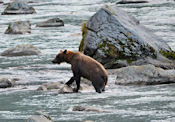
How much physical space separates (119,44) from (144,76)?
3131 millimetres

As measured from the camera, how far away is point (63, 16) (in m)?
34.6

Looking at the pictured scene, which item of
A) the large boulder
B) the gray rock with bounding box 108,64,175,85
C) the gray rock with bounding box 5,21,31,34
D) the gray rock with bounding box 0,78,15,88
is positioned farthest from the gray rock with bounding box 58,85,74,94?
the gray rock with bounding box 5,21,31,34

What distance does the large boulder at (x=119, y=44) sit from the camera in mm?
16531

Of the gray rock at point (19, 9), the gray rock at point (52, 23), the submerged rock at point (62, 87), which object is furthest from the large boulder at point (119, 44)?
the gray rock at point (19, 9)

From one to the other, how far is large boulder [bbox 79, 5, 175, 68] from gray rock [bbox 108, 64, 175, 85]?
2152 mm

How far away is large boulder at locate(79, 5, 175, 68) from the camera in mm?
16531

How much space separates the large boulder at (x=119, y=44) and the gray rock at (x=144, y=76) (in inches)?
84.7

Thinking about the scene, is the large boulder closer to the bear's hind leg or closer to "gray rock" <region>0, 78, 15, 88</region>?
"gray rock" <region>0, 78, 15, 88</region>

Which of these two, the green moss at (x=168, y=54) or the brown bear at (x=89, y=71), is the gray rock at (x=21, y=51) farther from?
the brown bear at (x=89, y=71)

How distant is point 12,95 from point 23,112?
2207 millimetres

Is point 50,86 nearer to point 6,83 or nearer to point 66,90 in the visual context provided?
point 66,90

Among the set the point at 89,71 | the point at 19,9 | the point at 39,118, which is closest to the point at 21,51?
the point at 89,71

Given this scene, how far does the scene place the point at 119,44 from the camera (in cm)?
1689

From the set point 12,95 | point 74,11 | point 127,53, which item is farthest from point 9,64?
point 74,11
